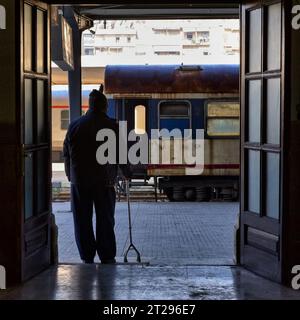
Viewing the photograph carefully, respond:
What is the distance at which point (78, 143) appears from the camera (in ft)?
26.5

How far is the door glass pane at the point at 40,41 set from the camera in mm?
7305

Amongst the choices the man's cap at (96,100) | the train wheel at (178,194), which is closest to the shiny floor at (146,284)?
the man's cap at (96,100)

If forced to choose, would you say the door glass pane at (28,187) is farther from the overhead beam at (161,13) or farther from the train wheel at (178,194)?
the train wheel at (178,194)

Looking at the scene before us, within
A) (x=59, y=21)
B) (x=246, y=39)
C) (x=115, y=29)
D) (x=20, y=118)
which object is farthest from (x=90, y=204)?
(x=115, y=29)

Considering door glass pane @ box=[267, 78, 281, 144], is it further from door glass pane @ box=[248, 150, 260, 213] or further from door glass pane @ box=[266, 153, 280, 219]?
door glass pane @ box=[248, 150, 260, 213]

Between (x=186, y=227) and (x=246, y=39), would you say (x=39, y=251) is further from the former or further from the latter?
(x=186, y=227)

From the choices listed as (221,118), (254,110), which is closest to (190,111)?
(221,118)

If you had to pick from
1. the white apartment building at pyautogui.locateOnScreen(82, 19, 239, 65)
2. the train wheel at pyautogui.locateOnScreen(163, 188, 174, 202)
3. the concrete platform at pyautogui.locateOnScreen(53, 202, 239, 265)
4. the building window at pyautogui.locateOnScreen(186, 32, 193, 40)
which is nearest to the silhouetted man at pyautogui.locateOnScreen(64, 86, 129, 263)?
the concrete platform at pyautogui.locateOnScreen(53, 202, 239, 265)

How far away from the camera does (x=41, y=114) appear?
7465 mm

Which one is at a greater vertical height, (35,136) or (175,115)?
(175,115)

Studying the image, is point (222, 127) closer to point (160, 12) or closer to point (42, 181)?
point (160, 12)

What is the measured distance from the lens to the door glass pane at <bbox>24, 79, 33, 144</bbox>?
272 inches

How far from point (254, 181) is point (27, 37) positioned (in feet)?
8.98

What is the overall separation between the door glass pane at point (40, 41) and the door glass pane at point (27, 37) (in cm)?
27
